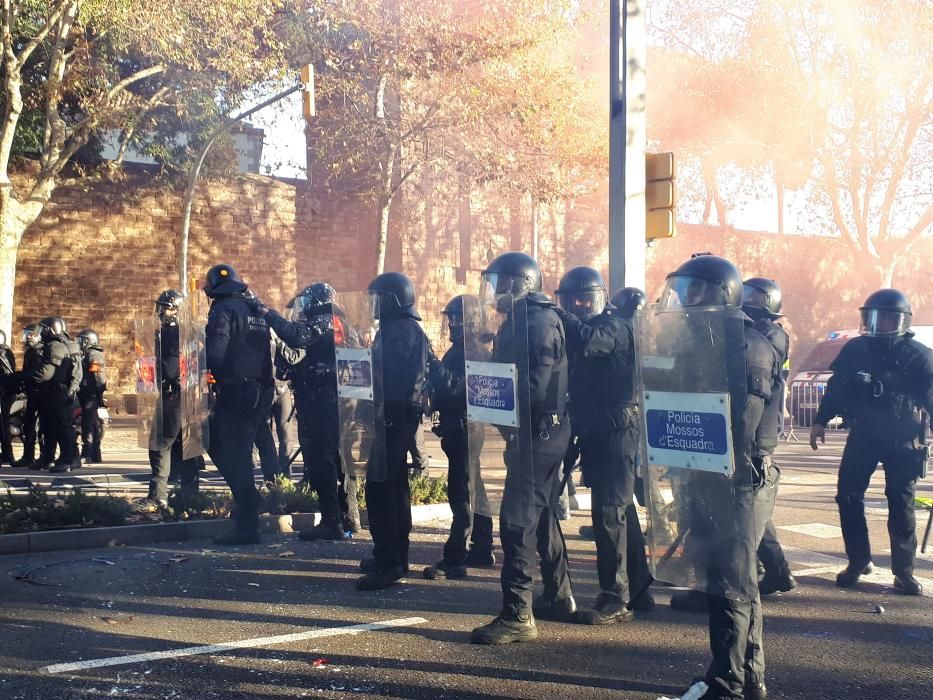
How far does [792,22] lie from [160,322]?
20.8 meters

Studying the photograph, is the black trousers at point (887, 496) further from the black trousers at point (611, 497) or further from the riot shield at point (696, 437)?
the riot shield at point (696, 437)

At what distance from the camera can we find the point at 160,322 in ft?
27.8

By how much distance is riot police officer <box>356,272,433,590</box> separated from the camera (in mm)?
5891

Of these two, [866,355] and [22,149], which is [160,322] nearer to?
[866,355]

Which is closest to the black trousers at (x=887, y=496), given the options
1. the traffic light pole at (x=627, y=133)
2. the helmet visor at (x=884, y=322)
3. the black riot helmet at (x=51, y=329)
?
the helmet visor at (x=884, y=322)

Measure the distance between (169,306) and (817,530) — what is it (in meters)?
5.97

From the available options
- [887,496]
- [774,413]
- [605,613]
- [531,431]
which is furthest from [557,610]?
[887,496]

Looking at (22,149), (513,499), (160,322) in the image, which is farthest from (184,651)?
(22,149)

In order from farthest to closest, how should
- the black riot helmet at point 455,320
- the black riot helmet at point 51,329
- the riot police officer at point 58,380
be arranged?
the black riot helmet at point 51,329 → the riot police officer at point 58,380 → the black riot helmet at point 455,320

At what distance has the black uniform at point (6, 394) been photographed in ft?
39.0

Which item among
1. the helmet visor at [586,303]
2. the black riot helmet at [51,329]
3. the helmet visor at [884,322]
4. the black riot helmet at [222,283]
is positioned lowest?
the helmet visor at [884,322]

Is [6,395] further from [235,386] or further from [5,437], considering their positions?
[235,386]

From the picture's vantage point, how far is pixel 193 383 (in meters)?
7.64

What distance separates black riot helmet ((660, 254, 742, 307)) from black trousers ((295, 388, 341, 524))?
369 centimetres
